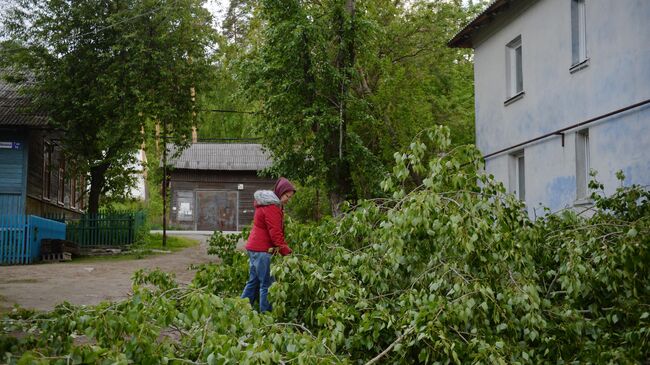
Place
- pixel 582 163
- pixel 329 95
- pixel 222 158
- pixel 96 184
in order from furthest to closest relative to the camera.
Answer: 1. pixel 222 158
2. pixel 96 184
3. pixel 329 95
4. pixel 582 163

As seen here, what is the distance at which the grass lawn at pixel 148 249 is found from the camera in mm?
18156

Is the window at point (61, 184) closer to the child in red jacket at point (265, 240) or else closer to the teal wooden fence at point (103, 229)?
the teal wooden fence at point (103, 229)

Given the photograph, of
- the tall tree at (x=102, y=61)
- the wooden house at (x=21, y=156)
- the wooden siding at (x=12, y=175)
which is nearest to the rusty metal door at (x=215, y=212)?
the wooden house at (x=21, y=156)

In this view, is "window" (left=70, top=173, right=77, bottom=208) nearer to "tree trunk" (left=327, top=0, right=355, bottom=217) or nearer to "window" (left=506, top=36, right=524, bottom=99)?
"tree trunk" (left=327, top=0, right=355, bottom=217)

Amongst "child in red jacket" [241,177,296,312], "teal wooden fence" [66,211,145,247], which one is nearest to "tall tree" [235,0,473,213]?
"teal wooden fence" [66,211,145,247]

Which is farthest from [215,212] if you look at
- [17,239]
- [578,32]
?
[578,32]

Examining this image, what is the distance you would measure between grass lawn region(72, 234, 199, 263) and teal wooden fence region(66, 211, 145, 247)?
57cm

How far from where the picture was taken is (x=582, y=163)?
11.5m

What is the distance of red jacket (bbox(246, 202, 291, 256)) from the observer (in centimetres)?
701

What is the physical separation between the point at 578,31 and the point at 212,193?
24.6m

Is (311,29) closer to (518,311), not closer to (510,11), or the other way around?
(510,11)

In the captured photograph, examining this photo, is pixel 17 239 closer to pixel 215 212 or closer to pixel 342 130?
pixel 342 130

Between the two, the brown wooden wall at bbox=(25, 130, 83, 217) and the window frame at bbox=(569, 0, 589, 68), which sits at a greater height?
the window frame at bbox=(569, 0, 589, 68)

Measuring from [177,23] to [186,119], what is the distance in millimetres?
2818
